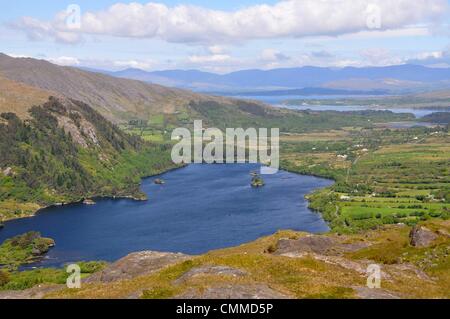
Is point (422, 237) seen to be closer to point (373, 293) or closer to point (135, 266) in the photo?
point (373, 293)

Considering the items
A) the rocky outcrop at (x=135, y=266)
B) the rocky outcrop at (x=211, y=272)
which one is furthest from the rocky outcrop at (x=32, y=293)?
the rocky outcrop at (x=211, y=272)

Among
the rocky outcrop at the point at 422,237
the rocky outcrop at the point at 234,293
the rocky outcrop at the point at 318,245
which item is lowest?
the rocky outcrop at the point at 318,245

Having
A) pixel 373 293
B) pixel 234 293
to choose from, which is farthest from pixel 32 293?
pixel 373 293

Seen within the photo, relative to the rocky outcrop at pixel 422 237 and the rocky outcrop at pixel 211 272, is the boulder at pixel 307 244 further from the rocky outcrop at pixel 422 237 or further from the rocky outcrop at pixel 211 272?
the rocky outcrop at pixel 211 272

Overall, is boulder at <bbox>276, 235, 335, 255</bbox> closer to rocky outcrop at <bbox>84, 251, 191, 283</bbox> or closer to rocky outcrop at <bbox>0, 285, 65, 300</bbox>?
rocky outcrop at <bbox>84, 251, 191, 283</bbox>

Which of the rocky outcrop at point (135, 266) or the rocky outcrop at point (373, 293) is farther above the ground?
the rocky outcrop at point (373, 293)
